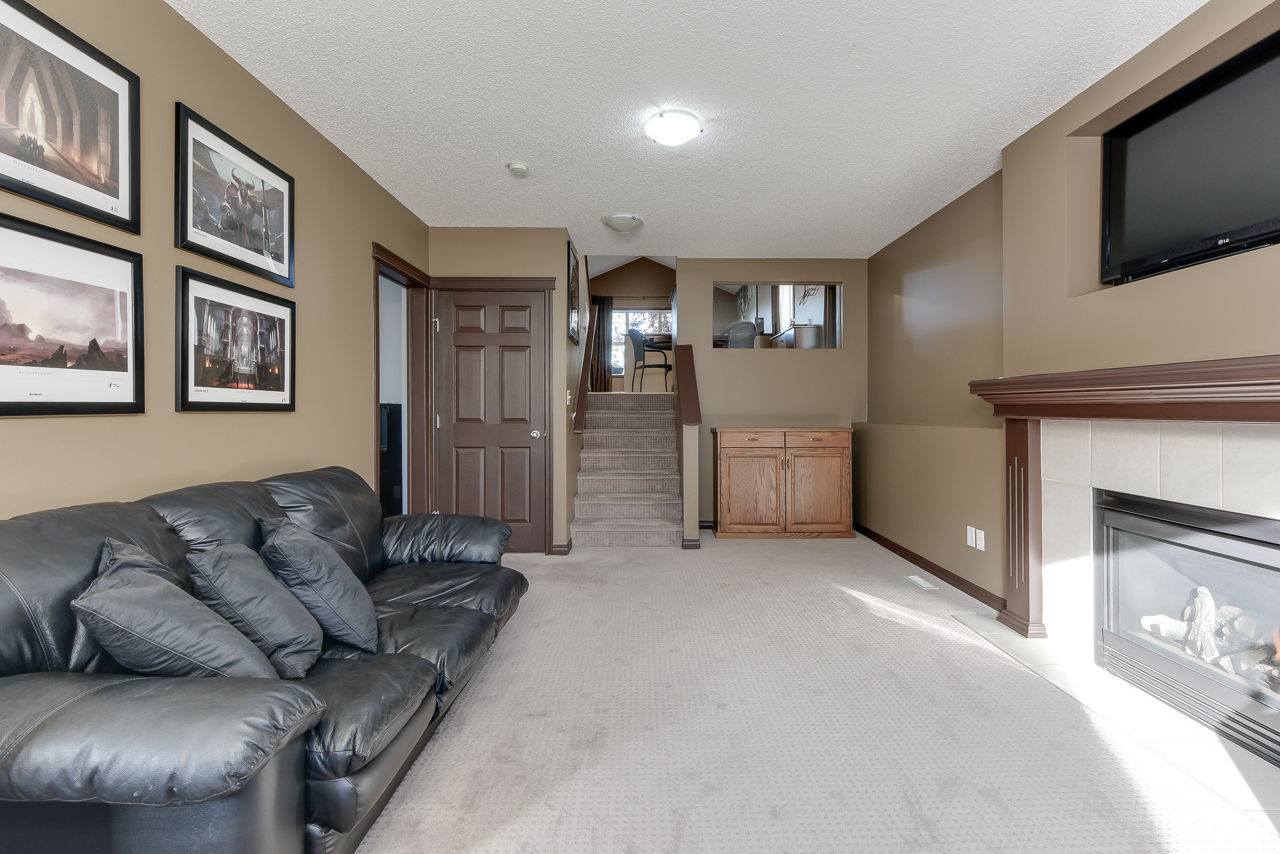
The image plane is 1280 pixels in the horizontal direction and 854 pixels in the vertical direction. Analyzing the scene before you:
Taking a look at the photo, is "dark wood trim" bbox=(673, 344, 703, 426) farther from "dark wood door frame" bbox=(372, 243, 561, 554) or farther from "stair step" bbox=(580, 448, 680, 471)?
"dark wood door frame" bbox=(372, 243, 561, 554)

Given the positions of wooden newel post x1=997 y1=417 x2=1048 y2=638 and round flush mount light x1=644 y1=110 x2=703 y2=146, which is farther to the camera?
wooden newel post x1=997 y1=417 x2=1048 y2=638

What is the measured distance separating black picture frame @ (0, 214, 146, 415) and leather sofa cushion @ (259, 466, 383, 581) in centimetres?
56

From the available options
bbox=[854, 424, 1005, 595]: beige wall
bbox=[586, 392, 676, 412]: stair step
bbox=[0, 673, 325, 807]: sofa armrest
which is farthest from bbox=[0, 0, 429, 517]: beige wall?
bbox=[854, 424, 1005, 595]: beige wall

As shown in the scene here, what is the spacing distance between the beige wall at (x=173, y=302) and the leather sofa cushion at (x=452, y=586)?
774mm

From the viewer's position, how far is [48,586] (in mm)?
1141

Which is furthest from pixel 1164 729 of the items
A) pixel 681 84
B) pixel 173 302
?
pixel 173 302

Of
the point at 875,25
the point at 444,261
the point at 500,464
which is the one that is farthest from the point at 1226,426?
the point at 444,261

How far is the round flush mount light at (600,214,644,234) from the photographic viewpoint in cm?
396

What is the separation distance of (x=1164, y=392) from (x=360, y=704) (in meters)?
2.69

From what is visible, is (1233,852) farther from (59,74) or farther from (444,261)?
(444,261)

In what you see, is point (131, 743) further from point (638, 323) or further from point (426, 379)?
point (638, 323)

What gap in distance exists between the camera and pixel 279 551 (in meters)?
1.61

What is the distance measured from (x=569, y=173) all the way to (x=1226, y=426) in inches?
127

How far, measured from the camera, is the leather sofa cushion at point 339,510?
2096 millimetres
